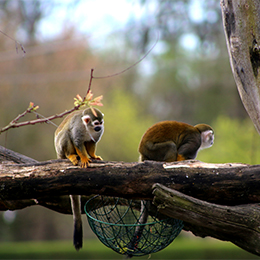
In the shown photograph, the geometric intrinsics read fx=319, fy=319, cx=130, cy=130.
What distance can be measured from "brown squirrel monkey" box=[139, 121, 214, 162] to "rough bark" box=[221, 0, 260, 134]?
1008 millimetres

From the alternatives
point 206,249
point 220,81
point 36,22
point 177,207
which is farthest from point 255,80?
point 220,81

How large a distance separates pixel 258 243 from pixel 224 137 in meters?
8.62

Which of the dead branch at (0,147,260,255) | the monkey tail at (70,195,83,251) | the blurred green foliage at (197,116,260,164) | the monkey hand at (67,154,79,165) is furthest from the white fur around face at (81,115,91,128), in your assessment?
the blurred green foliage at (197,116,260,164)

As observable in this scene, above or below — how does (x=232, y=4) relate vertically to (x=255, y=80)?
above

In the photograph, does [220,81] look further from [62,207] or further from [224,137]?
[62,207]

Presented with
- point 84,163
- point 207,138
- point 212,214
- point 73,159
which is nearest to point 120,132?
point 207,138

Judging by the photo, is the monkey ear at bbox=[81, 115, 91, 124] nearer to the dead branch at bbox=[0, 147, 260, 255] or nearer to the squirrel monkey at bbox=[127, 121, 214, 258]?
the dead branch at bbox=[0, 147, 260, 255]

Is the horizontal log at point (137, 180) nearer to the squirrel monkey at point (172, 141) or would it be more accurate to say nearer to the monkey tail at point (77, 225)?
the monkey tail at point (77, 225)

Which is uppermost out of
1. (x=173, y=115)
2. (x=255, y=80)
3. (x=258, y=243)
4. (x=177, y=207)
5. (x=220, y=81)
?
(x=220, y=81)

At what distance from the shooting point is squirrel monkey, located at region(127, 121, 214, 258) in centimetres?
339

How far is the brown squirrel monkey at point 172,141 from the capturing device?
3393 millimetres

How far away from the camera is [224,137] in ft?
34.5

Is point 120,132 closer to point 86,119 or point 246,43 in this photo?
point 86,119

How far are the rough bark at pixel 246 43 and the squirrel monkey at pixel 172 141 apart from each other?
1008 mm
